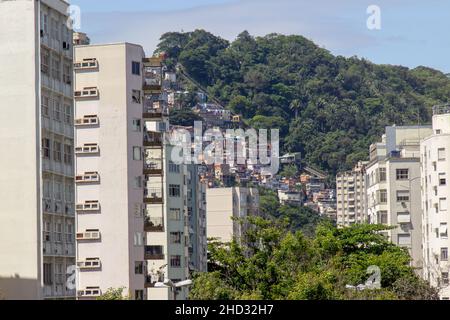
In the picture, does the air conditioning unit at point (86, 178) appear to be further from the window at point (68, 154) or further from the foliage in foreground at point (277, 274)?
the window at point (68, 154)

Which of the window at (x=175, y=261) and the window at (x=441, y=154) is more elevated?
the window at (x=441, y=154)

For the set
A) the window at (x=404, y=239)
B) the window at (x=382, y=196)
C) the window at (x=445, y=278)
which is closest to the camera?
the window at (x=445, y=278)

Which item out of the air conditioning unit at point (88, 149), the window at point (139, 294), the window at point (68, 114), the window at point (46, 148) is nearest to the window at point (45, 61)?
the window at point (68, 114)

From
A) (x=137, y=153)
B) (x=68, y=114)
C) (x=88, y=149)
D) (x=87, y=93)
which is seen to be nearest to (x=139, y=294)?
(x=137, y=153)

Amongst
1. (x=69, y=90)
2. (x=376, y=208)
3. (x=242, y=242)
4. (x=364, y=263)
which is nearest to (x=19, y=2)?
(x=69, y=90)
